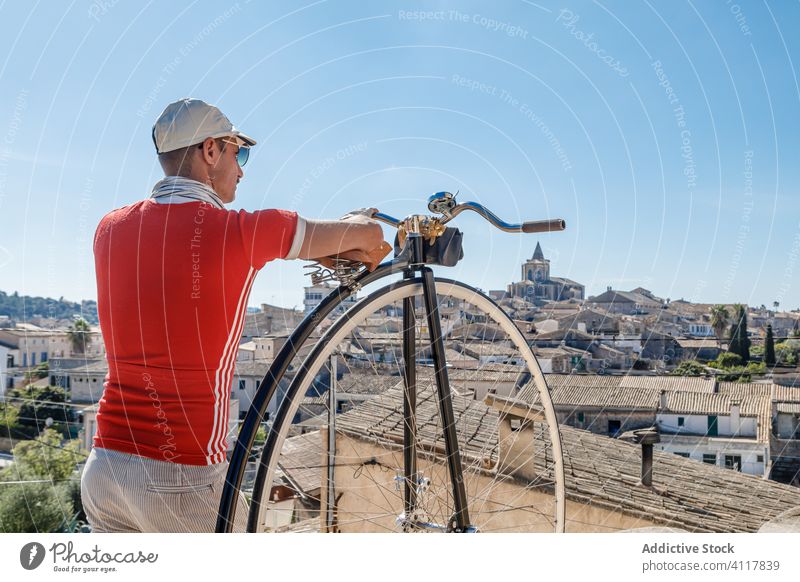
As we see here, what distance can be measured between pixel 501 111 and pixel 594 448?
7.39 ft

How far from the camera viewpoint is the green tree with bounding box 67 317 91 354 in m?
1.56

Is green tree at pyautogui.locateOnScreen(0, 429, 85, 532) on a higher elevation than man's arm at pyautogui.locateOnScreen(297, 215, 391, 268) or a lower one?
lower

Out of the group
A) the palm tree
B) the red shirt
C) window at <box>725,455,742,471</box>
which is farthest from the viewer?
window at <box>725,455,742,471</box>


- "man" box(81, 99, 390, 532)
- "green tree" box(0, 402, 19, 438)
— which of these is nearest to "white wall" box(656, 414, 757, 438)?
"man" box(81, 99, 390, 532)

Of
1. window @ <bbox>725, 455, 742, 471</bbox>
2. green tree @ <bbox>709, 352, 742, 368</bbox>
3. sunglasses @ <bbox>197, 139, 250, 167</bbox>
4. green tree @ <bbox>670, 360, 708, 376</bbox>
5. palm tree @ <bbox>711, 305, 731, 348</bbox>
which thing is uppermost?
sunglasses @ <bbox>197, 139, 250, 167</bbox>

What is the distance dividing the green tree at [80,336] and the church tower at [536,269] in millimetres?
1142

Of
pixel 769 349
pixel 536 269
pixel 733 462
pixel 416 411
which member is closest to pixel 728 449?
Result: pixel 733 462

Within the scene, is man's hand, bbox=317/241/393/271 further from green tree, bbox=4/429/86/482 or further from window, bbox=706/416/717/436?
window, bbox=706/416/717/436

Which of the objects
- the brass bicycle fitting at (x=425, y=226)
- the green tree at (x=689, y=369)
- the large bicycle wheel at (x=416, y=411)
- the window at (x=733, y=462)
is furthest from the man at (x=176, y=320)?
the window at (x=733, y=462)

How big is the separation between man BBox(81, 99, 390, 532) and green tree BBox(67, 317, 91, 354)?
512 millimetres

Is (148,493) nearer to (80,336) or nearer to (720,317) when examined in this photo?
(80,336)

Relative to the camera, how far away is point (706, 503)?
2918 mm

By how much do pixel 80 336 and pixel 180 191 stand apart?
2.47 feet
